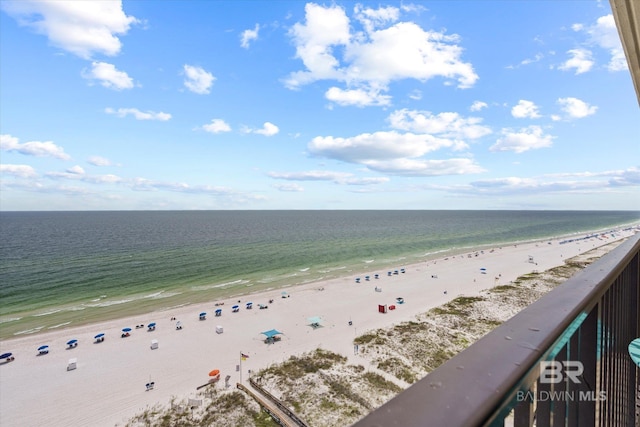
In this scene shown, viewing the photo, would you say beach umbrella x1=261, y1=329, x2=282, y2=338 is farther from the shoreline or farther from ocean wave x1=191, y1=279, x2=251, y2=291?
ocean wave x1=191, y1=279, x2=251, y2=291

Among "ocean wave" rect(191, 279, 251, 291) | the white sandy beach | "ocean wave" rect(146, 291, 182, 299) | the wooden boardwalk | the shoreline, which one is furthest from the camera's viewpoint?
"ocean wave" rect(191, 279, 251, 291)

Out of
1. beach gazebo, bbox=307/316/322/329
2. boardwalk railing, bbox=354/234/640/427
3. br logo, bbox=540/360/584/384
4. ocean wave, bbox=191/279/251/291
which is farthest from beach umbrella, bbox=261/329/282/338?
br logo, bbox=540/360/584/384

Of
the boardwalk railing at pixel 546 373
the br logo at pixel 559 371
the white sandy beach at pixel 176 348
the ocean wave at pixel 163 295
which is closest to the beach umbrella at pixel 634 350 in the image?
the boardwalk railing at pixel 546 373

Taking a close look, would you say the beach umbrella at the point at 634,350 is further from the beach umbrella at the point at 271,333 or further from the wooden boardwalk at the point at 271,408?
the beach umbrella at the point at 271,333

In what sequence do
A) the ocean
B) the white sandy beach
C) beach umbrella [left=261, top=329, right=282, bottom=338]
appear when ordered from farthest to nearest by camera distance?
the ocean → beach umbrella [left=261, top=329, right=282, bottom=338] → the white sandy beach

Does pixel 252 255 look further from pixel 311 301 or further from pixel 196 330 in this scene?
pixel 196 330

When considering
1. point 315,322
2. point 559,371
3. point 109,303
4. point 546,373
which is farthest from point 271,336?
point 546,373
